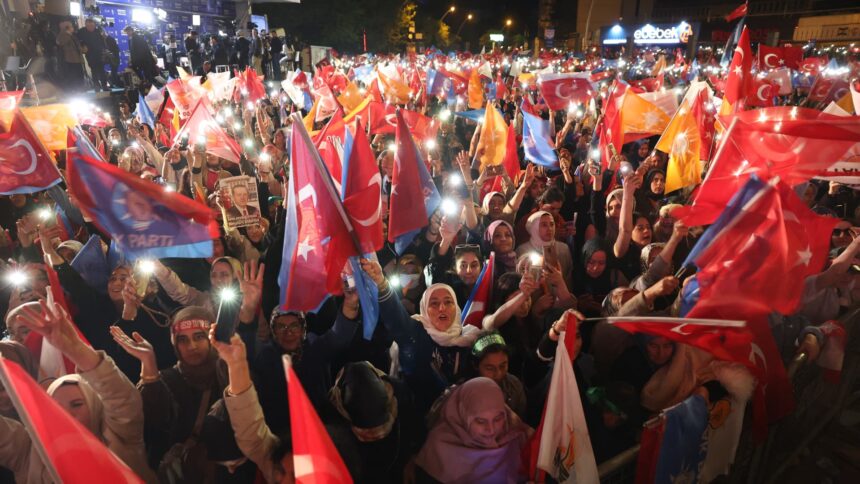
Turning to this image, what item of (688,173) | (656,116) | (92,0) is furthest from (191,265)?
(92,0)

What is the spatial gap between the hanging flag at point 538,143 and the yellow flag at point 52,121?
577cm

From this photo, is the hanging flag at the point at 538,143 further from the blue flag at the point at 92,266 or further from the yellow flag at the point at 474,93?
the blue flag at the point at 92,266

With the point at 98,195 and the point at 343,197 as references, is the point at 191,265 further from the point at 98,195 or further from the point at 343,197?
the point at 343,197

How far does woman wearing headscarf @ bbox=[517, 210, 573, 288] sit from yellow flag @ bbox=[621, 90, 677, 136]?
3.32m

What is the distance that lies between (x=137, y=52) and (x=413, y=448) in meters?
14.9

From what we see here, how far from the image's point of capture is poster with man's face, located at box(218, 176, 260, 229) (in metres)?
4.60

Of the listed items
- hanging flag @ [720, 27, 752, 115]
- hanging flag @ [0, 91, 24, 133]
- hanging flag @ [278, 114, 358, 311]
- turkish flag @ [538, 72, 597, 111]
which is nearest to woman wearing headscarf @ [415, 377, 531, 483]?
hanging flag @ [278, 114, 358, 311]

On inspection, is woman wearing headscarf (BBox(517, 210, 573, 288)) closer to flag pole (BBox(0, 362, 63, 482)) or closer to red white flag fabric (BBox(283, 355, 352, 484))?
red white flag fabric (BBox(283, 355, 352, 484))

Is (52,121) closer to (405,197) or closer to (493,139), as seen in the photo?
(405,197)

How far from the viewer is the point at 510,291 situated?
12.4ft

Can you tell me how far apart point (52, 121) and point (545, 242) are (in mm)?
6047

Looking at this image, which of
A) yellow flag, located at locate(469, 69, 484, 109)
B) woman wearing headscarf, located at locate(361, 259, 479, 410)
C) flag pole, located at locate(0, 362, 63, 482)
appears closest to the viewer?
flag pole, located at locate(0, 362, 63, 482)

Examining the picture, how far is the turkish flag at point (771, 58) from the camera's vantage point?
48.5 feet

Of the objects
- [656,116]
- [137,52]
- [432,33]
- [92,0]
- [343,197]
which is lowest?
[343,197]
